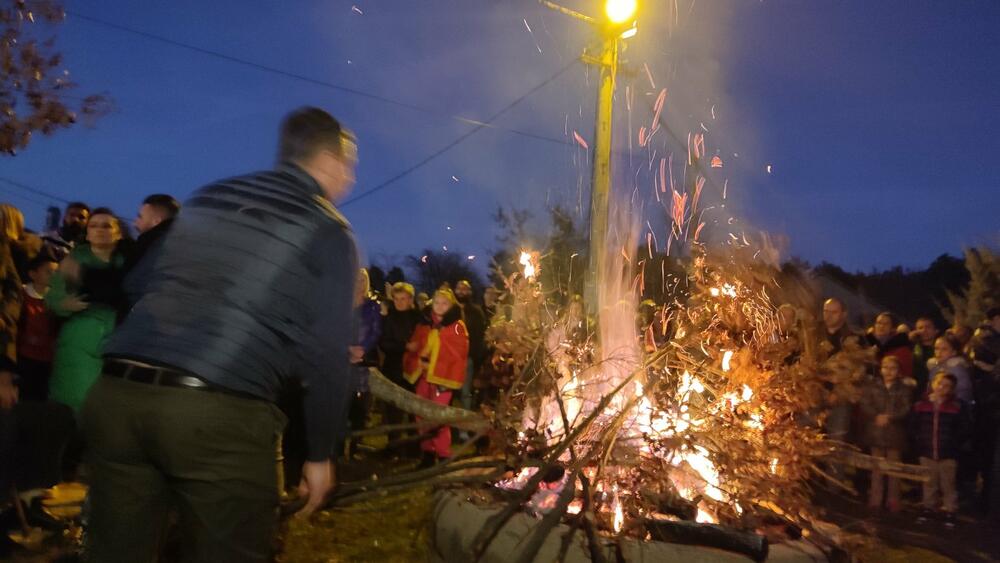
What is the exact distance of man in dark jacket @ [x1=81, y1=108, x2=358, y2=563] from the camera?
228 cm

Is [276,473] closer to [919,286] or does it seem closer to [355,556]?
[355,556]

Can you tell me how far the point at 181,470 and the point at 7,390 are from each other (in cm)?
300

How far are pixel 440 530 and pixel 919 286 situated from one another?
29047 mm

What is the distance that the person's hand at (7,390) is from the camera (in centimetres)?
462

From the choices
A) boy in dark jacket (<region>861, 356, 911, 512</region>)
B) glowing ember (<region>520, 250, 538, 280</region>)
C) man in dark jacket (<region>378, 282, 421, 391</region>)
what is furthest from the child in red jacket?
boy in dark jacket (<region>861, 356, 911, 512</region>)

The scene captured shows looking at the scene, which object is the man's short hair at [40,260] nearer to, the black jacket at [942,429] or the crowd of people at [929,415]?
the crowd of people at [929,415]

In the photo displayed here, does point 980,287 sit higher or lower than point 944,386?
higher

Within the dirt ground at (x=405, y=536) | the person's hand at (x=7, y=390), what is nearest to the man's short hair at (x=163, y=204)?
the person's hand at (x=7, y=390)

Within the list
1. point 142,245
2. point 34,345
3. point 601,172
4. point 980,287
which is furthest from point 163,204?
point 980,287

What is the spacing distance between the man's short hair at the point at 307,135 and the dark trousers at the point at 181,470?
814 mm

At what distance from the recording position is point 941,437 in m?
7.84

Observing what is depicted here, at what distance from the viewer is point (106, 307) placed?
4828mm

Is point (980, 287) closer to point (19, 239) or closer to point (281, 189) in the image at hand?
point (19, 239)

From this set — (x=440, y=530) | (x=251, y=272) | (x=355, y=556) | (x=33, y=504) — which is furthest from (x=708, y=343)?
(x=33, y=504)
